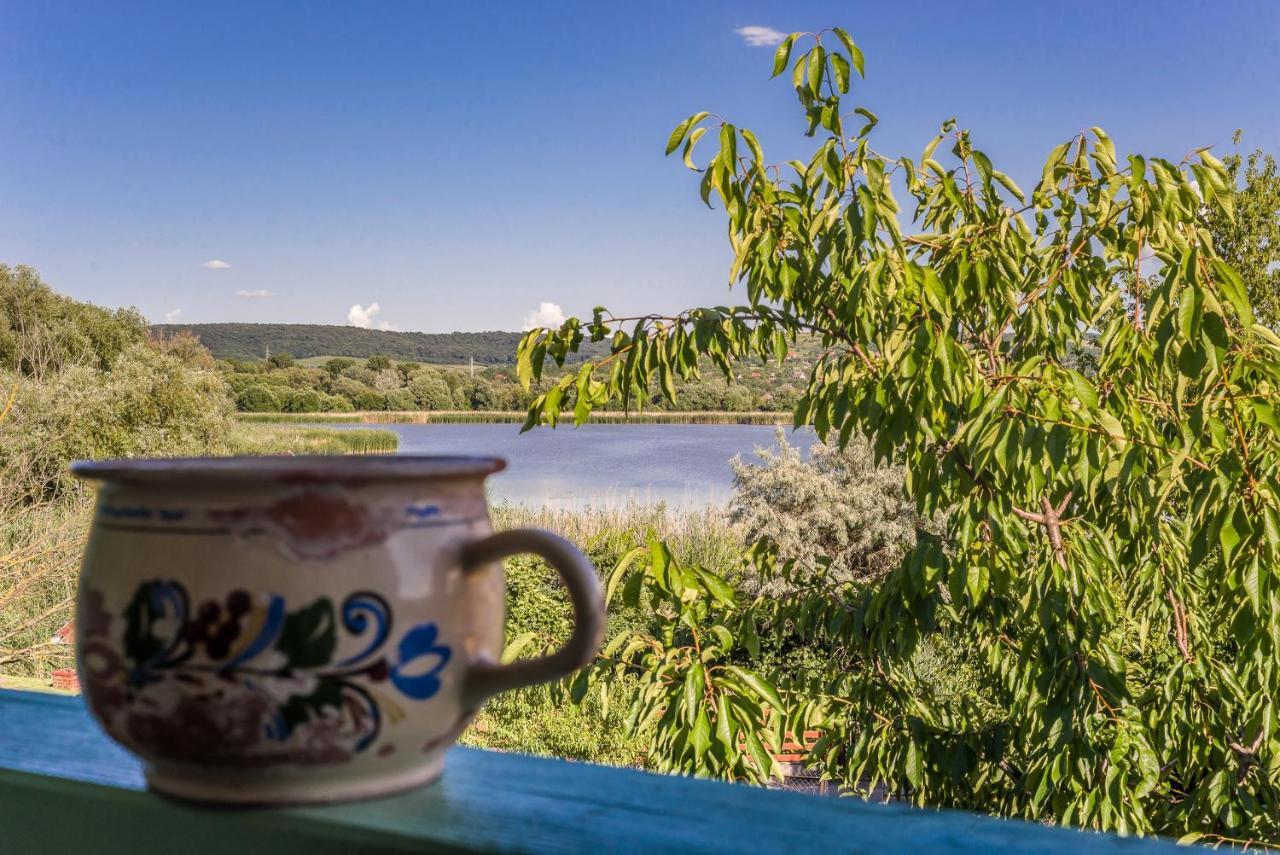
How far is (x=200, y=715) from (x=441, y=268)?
157 feet

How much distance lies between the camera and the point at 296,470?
41 cm

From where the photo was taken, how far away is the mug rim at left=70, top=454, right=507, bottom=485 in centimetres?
42

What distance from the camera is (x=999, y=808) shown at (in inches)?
88.3

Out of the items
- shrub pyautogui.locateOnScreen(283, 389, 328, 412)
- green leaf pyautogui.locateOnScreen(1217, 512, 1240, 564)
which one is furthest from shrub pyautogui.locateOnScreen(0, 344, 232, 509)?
green leaf pyautogui.locateOnScreen(1217, 512, 1240, 564)

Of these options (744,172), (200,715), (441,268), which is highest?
(441,268)

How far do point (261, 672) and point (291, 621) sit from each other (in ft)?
0.08

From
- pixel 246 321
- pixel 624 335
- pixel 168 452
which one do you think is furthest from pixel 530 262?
pixel 624 335

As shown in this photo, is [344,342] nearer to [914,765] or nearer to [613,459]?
[613,459]

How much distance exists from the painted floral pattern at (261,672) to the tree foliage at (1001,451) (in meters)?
1.20

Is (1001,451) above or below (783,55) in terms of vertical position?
below

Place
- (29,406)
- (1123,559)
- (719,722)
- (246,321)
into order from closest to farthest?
(719,722), (1123,559), (29,406), (246,321)

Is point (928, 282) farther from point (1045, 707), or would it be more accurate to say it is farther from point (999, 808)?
point (999, 808)

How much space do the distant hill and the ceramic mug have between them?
1914 centimetres

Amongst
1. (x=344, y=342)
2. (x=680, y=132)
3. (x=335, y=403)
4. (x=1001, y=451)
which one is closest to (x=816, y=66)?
(x=680, y=132)
